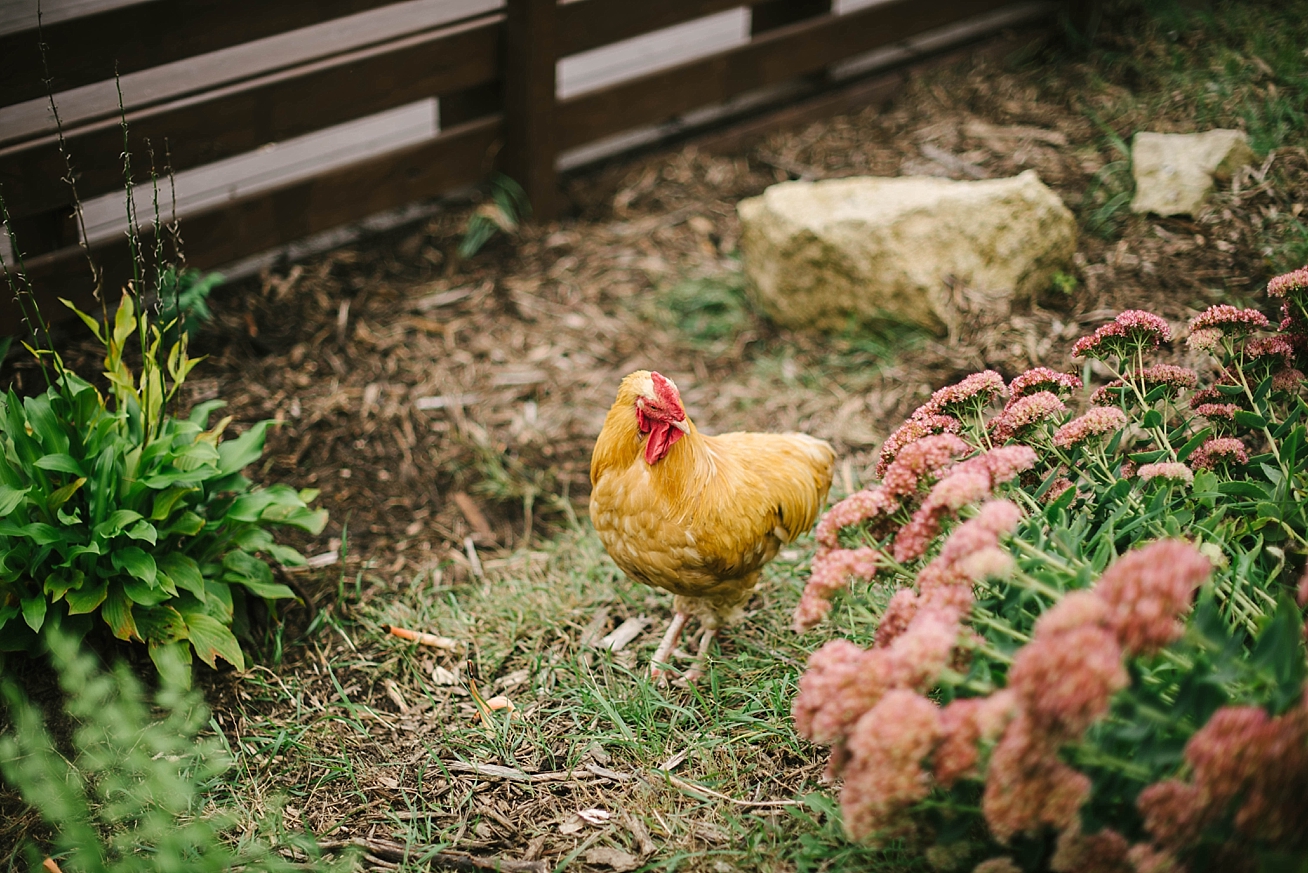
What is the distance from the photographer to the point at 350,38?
4.05 meters

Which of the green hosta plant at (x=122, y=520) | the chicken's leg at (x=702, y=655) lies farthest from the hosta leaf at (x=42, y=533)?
the chicken's leg at (x=702, y=655)

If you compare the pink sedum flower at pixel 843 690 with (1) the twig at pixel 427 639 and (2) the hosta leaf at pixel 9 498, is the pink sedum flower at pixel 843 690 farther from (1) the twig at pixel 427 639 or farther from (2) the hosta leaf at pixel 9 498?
(2) the hosta leaf at pixel 9 498

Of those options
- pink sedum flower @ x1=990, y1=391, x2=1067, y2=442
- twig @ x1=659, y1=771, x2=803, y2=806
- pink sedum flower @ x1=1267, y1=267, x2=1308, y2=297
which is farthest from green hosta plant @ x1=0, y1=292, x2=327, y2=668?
pink sedum flower @ x1=1267, y1=267, x2=1308, y2=297

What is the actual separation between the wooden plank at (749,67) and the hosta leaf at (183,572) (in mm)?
3036

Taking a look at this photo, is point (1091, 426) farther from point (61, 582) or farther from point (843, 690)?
point (61, 582)

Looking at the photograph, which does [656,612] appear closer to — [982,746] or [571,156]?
[982,746]

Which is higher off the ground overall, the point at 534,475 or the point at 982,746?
the point at 982,746

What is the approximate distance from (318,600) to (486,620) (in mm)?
602

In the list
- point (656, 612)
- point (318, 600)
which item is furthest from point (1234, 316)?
point (318, 600)

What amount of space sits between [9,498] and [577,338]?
2538 millimetres

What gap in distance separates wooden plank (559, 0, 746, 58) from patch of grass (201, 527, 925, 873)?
2783mm

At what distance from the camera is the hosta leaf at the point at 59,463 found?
2.44 m

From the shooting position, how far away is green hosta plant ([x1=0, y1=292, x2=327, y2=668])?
2459 mm

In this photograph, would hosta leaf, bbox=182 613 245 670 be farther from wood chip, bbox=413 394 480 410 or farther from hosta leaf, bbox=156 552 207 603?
wood chip, bbox=413 394 480 410
